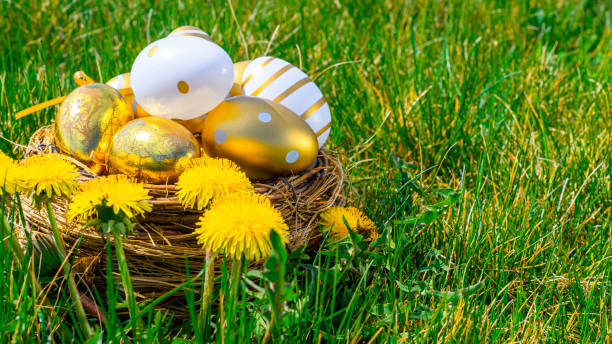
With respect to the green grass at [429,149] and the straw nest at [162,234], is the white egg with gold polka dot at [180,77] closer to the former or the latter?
the straw nest at [162,234]

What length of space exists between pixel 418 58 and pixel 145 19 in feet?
5.19

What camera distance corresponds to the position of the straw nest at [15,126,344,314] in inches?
59.9

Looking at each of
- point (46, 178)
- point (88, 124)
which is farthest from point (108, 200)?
point (88, 124)

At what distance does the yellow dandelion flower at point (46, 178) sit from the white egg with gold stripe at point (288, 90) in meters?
0.85

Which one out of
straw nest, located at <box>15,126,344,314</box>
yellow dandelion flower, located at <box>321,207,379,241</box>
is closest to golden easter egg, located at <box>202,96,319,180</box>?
straw nest, located at <box>15,126,344,314</box>

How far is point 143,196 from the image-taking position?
1275 millimetres

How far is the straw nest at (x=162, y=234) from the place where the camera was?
152cm

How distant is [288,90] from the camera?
6.46 ft

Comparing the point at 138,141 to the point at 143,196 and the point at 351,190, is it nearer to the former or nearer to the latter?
the point at 143,196

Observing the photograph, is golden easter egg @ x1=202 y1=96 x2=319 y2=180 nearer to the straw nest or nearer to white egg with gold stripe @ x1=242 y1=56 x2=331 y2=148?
the straw nest

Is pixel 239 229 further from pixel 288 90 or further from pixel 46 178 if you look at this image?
pixel 288 90

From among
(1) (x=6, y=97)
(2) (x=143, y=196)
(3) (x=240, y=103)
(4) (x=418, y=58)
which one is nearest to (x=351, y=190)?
(3) (x=240, y=103)

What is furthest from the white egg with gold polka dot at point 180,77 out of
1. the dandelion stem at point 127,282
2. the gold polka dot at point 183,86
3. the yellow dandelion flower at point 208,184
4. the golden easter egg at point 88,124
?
the dandelion stem at point 127,282

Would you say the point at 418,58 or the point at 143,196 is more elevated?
the point at 143,196
